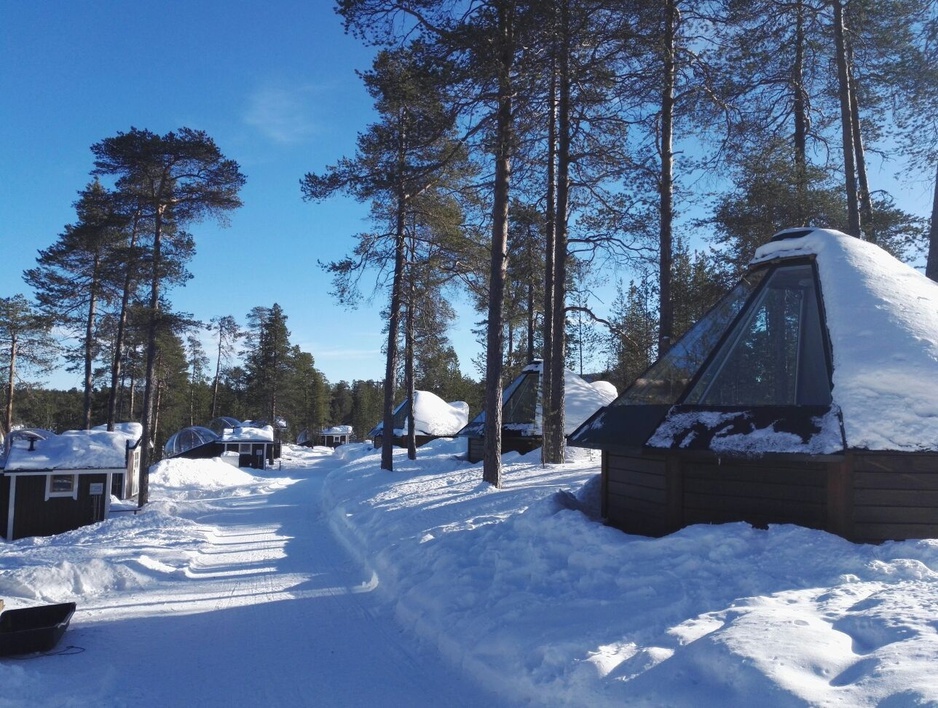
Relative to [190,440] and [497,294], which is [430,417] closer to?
[190,440]

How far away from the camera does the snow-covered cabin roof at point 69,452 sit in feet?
57.9

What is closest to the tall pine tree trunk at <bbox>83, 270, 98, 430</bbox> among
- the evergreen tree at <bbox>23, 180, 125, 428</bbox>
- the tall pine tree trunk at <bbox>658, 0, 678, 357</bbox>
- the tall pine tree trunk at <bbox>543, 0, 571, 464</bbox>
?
the evergreen tree at <bbox>23, 180, 125, 428</bbox>

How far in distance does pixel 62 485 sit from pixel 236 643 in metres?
14.8

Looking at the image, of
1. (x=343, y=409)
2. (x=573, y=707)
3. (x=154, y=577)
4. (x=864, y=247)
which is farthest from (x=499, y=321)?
(x=343, y=409)

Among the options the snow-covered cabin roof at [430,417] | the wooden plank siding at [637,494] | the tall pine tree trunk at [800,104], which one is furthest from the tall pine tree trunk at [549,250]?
the snow-covered cabin roof at [430,417]

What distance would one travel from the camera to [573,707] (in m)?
4.21

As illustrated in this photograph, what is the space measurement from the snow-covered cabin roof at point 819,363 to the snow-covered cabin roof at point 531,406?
38.2 feet

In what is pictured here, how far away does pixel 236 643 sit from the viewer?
20.5ft

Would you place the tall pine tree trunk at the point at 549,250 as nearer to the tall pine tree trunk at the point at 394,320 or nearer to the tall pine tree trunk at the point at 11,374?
the tall pine tree trunk at the point at 394,320

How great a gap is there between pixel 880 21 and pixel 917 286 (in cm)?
784

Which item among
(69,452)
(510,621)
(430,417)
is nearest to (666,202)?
Answer: (510,621)

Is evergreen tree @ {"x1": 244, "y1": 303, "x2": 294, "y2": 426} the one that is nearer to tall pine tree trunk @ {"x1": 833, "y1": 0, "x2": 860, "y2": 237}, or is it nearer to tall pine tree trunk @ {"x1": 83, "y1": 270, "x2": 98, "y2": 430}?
tall pine tree trunk @ {"x1": 83, "y1": 270, "x2": 98, "y2": 430}

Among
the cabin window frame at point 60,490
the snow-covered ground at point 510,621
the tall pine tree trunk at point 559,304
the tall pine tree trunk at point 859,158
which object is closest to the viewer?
the snow-covered ground at point 510,621

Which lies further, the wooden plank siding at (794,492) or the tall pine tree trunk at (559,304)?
the tall pine tree trunk at (559,304)
